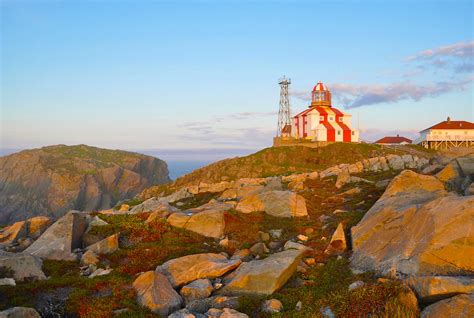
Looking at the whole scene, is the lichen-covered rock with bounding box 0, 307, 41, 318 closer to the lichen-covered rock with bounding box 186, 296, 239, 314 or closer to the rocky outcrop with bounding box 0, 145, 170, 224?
the lichen-covered rock with bounding box 186, 296, 239, 314

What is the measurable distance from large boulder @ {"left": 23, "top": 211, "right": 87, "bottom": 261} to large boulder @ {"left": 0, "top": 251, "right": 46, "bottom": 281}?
7.94 feet

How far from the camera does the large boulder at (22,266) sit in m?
15.5

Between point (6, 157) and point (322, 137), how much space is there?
124265 mm

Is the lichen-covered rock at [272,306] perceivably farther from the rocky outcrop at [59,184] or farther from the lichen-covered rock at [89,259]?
the rocky outcrop at [59,184]

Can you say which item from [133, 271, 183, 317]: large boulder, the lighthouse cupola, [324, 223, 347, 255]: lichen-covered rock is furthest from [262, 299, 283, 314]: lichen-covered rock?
the lighthouse cupola

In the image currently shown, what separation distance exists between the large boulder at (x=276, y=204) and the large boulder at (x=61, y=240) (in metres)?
10.8

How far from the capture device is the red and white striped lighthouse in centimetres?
8806

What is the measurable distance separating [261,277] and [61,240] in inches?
482

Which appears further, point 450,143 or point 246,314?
point 450,143

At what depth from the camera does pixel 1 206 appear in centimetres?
11238

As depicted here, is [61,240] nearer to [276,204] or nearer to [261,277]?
[261,277]

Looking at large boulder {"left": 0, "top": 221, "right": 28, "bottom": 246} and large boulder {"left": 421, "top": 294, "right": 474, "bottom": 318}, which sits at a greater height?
large boulder {"left": 421, "top": 294, "right": 474, "bottom": 318}

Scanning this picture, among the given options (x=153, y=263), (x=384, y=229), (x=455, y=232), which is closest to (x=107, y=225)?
(x=153, y=263)

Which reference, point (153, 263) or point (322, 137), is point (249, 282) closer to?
point (153, 263)
